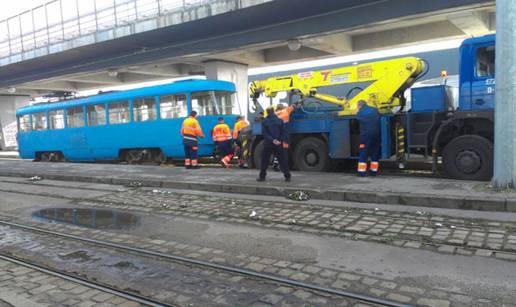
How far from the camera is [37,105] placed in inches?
842

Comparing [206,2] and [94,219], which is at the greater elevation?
[206,2]

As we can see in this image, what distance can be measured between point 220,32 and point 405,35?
304 inches

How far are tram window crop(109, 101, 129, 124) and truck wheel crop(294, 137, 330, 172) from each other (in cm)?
Answer: 800

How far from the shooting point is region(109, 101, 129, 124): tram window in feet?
55.3

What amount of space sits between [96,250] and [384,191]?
5.05m

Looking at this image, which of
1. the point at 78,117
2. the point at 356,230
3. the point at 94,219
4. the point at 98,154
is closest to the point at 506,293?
the point at 356,230

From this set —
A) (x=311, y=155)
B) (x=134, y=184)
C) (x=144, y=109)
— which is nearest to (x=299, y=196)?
(x=311, y=155)

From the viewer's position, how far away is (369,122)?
385 inches

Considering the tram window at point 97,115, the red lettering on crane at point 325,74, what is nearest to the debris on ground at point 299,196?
the red lettering on crane at point 325,74

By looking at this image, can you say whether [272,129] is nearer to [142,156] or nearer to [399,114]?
[399,114]

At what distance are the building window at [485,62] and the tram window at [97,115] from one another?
1389cm

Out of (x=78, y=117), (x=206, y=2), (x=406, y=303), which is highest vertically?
(x=206, y=2)

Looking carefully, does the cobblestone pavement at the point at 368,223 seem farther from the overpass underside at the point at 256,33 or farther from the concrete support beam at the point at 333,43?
the concrete support beam at the point at 333,43

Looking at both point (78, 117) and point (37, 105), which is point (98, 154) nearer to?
point (78, 117)
